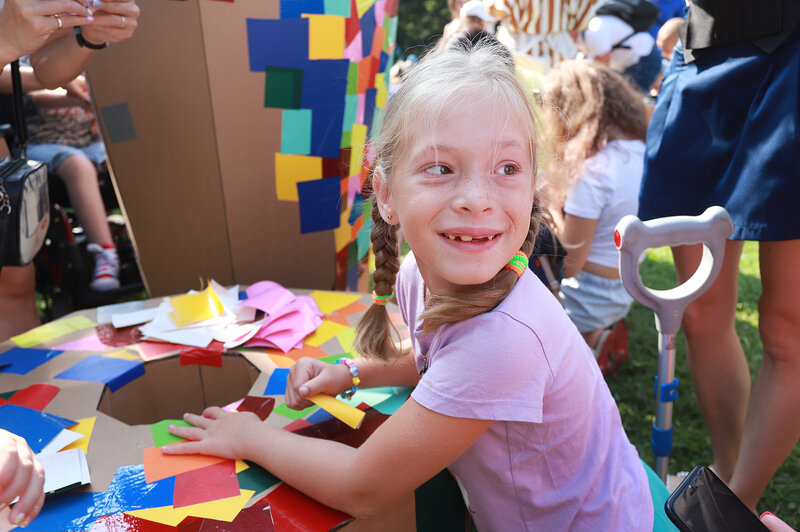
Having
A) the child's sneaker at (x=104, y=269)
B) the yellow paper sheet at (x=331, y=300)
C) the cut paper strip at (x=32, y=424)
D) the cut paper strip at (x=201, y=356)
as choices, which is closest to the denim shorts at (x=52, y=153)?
the child's sneaker at (x=104, y=269)

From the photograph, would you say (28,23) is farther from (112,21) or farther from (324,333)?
(324,333)

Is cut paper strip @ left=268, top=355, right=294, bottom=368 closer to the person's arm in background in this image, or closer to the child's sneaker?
the person's arm in background

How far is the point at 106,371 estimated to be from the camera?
4.36 ft

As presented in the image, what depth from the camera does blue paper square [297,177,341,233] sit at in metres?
1.83

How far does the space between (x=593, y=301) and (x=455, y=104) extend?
159cm

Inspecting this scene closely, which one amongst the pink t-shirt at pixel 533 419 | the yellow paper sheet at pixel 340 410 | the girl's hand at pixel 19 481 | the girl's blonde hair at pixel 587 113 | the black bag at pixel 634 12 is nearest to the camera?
the girl's hand at pixel 19 481

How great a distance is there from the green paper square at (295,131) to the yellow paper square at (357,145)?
15 cm

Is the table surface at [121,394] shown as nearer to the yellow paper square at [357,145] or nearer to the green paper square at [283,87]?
the yellow paper square at [357,145]

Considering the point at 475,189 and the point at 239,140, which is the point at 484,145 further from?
the point at 239,140

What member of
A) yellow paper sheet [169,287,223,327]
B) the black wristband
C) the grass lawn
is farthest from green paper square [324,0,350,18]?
the grass lawn

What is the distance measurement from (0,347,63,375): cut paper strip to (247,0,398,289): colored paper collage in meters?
0.71

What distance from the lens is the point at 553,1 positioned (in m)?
3.31

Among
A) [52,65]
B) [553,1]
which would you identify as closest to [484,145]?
[52,65]

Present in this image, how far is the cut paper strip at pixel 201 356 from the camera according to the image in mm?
1421
